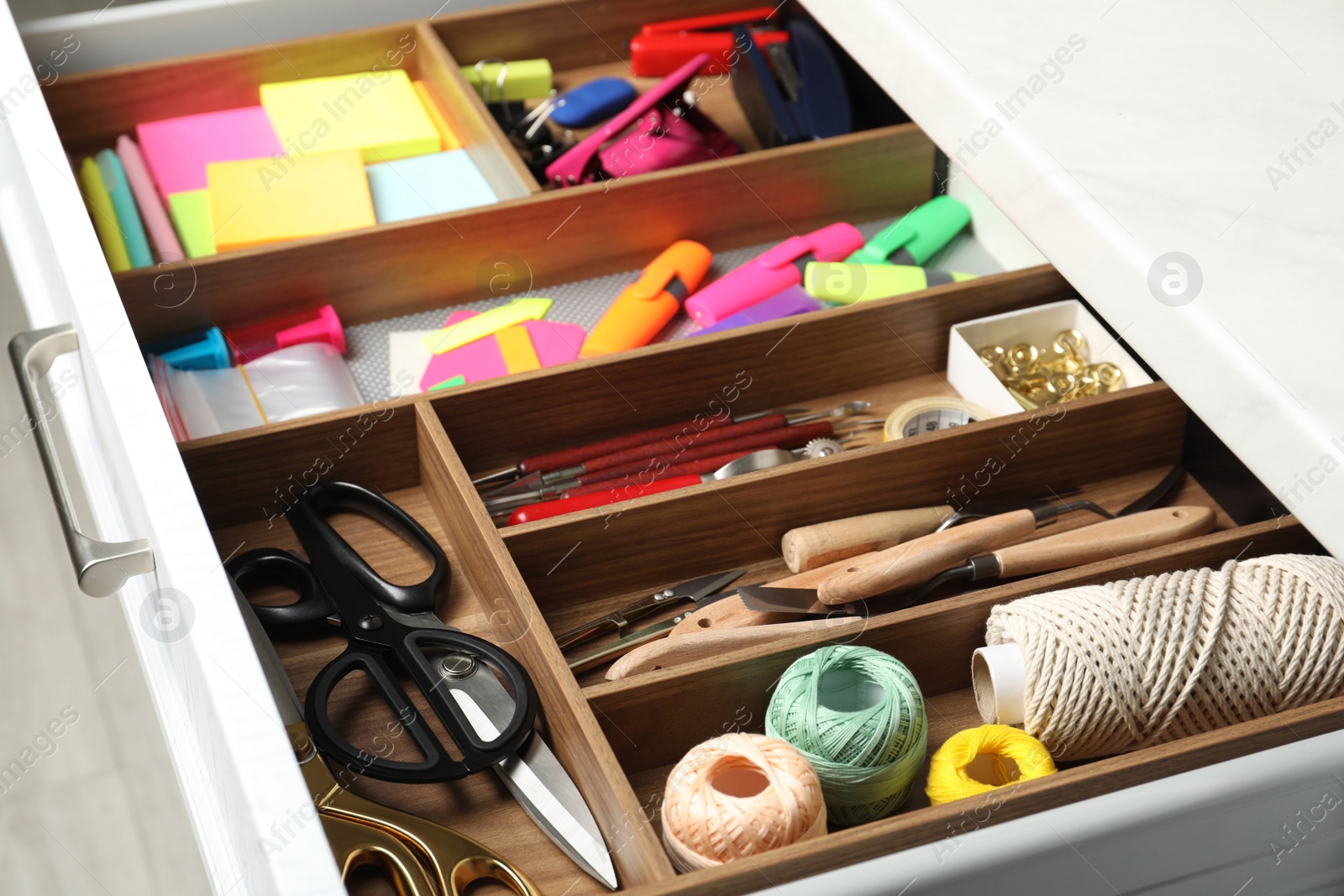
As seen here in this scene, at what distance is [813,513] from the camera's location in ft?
3.18

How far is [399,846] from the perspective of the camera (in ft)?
2.31

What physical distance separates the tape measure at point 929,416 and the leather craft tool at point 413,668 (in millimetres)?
422

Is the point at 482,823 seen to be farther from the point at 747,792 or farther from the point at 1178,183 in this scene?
the point at 1178,183

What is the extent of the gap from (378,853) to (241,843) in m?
0.10

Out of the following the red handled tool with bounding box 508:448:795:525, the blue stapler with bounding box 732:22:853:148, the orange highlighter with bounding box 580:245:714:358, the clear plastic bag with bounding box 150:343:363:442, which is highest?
the blue stapler with bounding box 732:22:853:148

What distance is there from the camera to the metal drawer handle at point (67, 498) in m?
0.73

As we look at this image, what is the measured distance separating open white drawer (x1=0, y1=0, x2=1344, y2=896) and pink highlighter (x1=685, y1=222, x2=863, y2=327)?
404 millimetres

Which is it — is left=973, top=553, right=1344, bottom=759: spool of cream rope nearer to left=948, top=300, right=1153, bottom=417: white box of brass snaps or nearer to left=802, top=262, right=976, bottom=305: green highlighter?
left=948, top=300, right=1153, bottom=417: white box of brass snaps

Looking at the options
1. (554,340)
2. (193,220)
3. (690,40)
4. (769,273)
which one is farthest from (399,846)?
(690,40)

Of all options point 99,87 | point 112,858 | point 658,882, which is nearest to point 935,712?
point 658,882

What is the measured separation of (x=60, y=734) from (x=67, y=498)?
0.54m

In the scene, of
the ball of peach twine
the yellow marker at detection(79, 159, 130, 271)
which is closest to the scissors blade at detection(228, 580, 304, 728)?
the ball of peach twine

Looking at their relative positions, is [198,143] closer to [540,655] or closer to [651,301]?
[651,301]

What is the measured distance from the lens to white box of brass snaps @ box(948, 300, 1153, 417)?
42.8 inches
